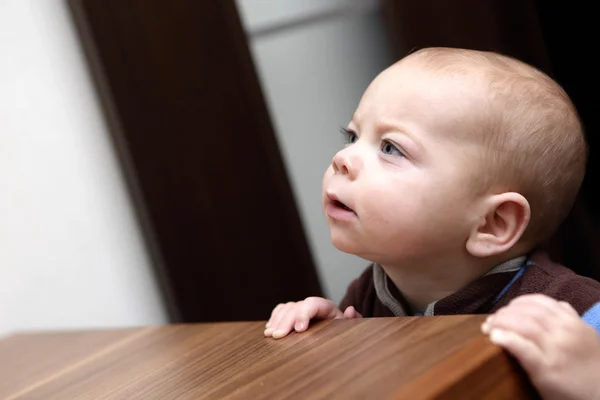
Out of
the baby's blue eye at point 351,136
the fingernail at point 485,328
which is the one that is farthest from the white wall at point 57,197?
the fingernail at point 485,328

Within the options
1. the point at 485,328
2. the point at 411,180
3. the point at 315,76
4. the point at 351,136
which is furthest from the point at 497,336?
the point at 315,76

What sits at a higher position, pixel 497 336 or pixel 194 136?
pixel 194 136

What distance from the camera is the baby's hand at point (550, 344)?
63 centimetres

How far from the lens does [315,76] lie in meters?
1.89

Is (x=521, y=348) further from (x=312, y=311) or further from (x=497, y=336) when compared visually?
(x=312, y=311)

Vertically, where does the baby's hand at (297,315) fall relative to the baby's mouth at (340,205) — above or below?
below

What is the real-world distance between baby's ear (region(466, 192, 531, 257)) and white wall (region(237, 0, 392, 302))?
3.02 feet

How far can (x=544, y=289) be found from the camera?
863 millimetres

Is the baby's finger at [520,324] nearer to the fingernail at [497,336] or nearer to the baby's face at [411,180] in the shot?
the fingernail at [497,336]

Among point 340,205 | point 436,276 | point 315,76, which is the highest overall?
point 315,76

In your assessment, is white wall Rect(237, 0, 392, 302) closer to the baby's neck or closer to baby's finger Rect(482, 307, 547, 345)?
the baby's neck

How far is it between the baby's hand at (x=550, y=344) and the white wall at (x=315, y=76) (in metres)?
1.18

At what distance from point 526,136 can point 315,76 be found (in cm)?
104

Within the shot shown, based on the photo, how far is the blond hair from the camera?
2.93 feet
